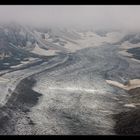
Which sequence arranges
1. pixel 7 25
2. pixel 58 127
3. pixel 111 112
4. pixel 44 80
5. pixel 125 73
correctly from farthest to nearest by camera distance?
1. pixel 7 25
2. pixel 125 73
3. pixel 44 80
4. pixel 111 112
5. pixel 58 127

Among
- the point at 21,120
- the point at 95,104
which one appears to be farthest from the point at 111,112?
the point at 21,120

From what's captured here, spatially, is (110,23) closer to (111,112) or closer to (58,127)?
(111,112)

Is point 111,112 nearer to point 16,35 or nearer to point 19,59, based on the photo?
point 19,59

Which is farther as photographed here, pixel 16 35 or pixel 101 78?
pixel 16 35

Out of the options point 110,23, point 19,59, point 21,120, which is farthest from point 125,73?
point 21,120

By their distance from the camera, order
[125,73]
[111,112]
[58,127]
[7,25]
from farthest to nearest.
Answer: [7,25] → [125,73] → [111,112] → [58,127]

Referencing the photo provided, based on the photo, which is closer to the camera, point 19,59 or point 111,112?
point 111,112

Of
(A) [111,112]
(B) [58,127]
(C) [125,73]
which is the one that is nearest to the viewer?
(B) [58,127]

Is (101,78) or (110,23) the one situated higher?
(110,23)

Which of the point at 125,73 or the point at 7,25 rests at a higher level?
the point at 7,25
